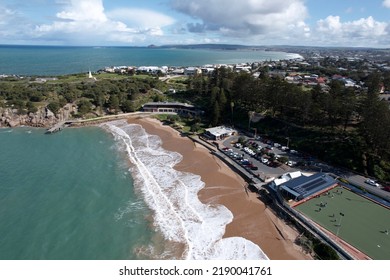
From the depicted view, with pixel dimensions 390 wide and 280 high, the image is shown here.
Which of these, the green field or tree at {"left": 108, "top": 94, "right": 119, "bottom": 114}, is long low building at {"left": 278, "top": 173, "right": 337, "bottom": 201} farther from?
tree at {"left": 108, "top": 94, "right": 119, "bottom": 114}

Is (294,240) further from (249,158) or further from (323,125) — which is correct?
(323,125)

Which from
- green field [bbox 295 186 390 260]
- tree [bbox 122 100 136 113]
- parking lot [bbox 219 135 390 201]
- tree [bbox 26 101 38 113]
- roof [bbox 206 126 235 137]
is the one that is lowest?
green field [bbox 295 186 390 260]

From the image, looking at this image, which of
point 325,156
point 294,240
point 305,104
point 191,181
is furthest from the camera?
point 305,104

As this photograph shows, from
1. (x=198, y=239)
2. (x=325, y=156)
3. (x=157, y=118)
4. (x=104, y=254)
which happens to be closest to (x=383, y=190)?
(x=325, y=156)

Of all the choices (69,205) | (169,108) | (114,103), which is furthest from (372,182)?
(114,103)

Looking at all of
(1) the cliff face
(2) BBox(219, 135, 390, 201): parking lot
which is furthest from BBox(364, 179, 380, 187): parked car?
(1) the cliff face

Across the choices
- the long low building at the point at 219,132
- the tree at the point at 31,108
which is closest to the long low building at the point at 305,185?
the long low building at the point at 219,132

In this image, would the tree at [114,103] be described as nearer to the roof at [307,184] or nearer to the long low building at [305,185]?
the long low building at [305,185]
